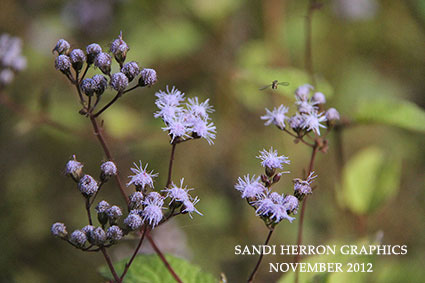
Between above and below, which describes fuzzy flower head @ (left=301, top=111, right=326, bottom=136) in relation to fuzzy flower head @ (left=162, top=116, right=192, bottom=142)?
above

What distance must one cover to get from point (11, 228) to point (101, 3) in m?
1.78

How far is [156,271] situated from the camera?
5.55 ft

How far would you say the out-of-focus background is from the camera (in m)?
3.20

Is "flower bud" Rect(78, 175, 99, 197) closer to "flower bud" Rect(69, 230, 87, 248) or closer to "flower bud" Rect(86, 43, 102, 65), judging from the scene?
"flower bud" Rect(69, 230, 87, 248)

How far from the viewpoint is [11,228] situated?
313 cm

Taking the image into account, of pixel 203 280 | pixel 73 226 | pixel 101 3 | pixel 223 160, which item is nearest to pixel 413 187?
pixel 223 160

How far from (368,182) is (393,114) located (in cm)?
62

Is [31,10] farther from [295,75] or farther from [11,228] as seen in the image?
[295,75]

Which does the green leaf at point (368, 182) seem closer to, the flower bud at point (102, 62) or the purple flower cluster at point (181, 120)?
the purple flower cluster at point (181, 120)

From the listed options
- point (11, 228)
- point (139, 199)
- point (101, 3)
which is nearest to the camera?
point (139, 199)

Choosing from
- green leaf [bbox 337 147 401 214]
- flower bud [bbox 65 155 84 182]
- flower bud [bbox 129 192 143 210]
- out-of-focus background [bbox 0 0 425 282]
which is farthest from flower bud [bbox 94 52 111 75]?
out-of-focus background [bbox 0 0 425 282]

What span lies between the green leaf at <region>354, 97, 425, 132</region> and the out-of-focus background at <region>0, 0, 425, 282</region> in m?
1.07

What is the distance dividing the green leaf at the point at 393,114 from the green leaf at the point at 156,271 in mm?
925

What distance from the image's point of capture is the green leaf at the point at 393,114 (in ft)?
6.03
